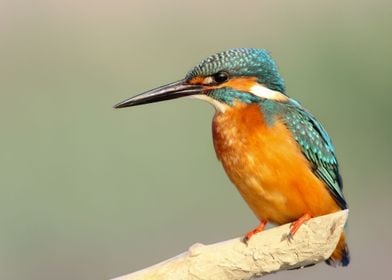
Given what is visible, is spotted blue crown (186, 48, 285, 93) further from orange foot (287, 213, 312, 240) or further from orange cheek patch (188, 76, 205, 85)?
orange foot (287, 213, 312, 240)

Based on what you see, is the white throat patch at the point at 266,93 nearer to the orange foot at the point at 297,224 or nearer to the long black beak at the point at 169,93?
the long black beak at the point at 169,93

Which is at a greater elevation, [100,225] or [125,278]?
[125,278]

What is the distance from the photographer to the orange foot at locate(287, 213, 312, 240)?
2.41m

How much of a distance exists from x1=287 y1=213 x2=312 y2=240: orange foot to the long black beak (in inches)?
12.8

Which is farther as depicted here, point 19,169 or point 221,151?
point 19,169

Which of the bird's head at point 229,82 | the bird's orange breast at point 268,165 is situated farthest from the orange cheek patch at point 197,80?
the bird's orange breast at point 268,165

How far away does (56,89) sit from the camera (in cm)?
536

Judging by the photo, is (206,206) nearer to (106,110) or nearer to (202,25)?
(106,110)

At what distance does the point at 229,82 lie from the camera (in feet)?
9.03

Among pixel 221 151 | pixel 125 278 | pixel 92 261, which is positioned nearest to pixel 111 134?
pixel 92 261

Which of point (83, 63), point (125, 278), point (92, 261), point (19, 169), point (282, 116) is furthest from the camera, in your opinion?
point (83, 63)

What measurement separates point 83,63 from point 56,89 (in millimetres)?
379

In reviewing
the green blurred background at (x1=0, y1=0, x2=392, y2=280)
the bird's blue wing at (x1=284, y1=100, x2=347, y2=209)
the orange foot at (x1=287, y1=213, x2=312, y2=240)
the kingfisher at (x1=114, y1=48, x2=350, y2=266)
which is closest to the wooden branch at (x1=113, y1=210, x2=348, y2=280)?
the orange foot at (x1=287, y1=213, x2=312, y2=240)

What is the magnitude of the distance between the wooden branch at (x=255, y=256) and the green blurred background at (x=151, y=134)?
1.96 m
